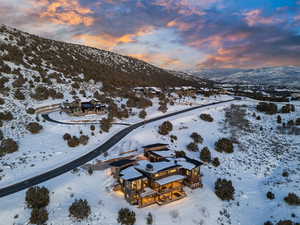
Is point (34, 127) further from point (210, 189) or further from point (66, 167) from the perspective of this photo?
point (210, 189)

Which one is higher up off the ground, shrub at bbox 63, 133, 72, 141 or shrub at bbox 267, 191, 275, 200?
shrub at bbox 63, 133, 72, 141

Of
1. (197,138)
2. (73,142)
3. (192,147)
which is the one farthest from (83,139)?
(197,138)

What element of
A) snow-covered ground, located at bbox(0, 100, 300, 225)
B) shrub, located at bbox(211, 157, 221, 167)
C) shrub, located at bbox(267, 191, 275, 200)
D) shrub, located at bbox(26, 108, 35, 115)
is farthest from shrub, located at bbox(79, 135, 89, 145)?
shrub, located at bbox(267, 191, 275, 200)

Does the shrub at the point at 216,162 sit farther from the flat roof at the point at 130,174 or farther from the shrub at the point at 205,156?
the flat roof at the point at 130,174

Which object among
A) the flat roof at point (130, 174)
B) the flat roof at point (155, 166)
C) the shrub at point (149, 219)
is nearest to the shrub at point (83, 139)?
the flat roof at point (155, 166)

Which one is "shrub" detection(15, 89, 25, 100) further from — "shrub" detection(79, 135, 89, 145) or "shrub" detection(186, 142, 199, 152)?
"shrub" detection(186, 142, 199, 152)

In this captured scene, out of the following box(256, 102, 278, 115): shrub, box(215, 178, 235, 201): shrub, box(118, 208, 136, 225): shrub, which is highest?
box(256, 102, 278, 115): shrub

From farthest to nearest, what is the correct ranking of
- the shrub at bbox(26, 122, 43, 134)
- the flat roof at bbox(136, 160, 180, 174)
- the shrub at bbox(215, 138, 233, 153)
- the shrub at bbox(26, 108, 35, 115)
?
1. the shrub at bbox(26, 108, 35, 115)
2. the shrub at bbox(215, 138, 233, 153)
3. the shrub at bbox(26, 122, 43, 134)
4. the flat roof at bbox(136, 160, 180, 174)
